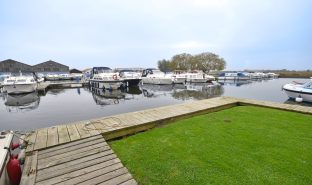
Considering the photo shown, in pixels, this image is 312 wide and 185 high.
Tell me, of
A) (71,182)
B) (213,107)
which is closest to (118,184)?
(71,182)

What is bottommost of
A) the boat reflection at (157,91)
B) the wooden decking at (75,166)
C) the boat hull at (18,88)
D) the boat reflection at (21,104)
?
the boat reflection at (21,104)

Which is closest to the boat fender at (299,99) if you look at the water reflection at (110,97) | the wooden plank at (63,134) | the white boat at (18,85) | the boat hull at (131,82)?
the water reflection at (110,97)

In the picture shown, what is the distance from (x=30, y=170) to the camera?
9.74ft

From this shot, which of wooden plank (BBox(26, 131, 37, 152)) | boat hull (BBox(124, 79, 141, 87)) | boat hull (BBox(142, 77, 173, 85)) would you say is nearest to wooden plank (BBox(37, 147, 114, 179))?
wooden plank (BBox(26, 131, 37, 152))

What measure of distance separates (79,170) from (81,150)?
761 millimetres

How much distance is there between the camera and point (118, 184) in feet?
8.66

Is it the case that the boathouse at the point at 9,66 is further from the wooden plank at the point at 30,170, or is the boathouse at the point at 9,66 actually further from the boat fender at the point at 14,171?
the boat fender at the point at 14,171

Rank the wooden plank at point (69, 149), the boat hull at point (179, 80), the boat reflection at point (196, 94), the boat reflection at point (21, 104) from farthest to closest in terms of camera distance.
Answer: the boat hull at point (179, 80) → the boat reflection at point (196, 94) → the boat reflection at point (21, 104) → the wooden plank at point (69, 149)

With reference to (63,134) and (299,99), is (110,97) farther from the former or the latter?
(299,99)

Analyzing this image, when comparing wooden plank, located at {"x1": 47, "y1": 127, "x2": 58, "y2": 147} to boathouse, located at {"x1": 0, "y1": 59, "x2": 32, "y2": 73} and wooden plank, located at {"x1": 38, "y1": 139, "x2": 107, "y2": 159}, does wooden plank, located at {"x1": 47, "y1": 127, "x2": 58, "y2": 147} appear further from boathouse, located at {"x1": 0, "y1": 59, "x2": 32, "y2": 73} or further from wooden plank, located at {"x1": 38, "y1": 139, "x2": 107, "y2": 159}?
boathouse, located at {"x1": 0, "y1": 59, "x2": 32, "y2": 73}

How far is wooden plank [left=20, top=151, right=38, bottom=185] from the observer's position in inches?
106

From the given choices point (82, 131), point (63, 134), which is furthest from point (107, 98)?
point (63, 134)

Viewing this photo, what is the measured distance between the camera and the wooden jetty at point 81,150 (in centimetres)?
279

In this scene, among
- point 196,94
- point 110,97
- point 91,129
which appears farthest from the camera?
point 196,94
